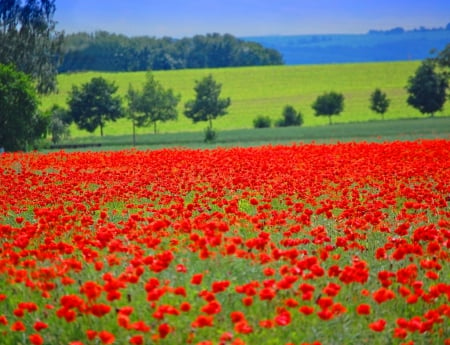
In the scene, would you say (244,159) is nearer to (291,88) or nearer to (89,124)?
(89,124)

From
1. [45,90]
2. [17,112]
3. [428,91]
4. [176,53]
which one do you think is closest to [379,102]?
[428,91]

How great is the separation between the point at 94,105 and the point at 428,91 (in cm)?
4126

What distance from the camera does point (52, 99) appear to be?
119 meters

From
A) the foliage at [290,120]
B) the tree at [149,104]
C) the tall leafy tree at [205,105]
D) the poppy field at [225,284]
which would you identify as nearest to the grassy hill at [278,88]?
the tall leafy tree at [205,105]

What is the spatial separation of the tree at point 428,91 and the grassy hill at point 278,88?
11.2ft

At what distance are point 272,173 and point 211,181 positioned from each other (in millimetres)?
2179

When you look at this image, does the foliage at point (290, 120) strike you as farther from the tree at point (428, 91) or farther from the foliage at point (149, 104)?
the foliage at point (149, 104)

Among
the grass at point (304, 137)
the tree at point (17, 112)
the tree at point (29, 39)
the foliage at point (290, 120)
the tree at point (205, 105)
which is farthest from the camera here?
the foliage at point (290, 120)

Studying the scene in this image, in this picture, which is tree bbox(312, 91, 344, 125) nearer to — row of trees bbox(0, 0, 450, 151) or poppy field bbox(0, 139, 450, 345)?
row of trees bbox(0, 0, 450, 151)

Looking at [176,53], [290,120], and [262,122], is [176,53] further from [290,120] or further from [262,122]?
[262,122]

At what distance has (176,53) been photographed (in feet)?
535

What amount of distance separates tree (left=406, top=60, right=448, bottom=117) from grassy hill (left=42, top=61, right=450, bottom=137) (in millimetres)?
3429

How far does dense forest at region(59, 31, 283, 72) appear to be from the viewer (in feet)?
455

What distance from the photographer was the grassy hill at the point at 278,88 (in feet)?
332
